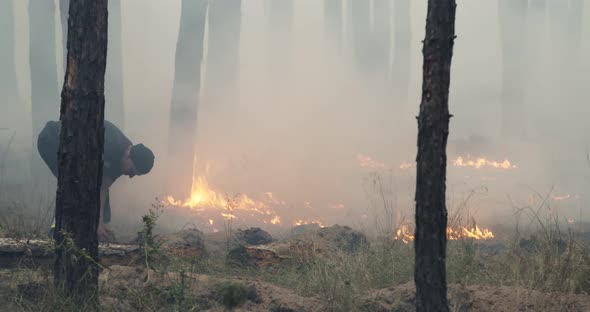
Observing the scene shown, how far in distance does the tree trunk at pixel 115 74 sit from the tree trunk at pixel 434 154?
76.3ft

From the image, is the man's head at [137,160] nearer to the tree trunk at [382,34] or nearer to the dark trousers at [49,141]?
the dark trousers at [49,141]

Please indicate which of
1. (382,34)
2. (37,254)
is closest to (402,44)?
(382,34)

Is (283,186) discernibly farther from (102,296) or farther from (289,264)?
(102,296)

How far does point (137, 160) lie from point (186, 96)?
627 inches

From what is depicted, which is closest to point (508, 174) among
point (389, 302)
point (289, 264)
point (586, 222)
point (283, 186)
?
point (586, 222)

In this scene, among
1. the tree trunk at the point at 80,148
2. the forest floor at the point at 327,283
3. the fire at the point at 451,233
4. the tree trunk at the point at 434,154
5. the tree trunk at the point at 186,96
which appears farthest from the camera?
the tree trunk at the point at 186,96

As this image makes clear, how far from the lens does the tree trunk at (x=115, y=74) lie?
26.6 meters

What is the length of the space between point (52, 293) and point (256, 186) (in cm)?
1655

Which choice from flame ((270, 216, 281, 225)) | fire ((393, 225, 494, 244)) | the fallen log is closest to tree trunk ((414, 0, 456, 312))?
fire ((393, 225, 494, 244))

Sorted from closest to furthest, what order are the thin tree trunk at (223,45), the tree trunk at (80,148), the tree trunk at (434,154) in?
the tree trunk at (434,154) → the tree trunk at (80,148) → the thin tree trunk at (223,45)

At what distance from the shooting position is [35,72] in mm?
27234

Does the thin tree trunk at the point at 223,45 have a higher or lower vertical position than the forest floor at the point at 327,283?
higher

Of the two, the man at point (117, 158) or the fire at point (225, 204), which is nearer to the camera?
the man at point (117, 158)

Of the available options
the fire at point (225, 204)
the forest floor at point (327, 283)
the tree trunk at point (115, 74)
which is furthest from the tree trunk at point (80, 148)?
the tree trunk at point (115, 74)
